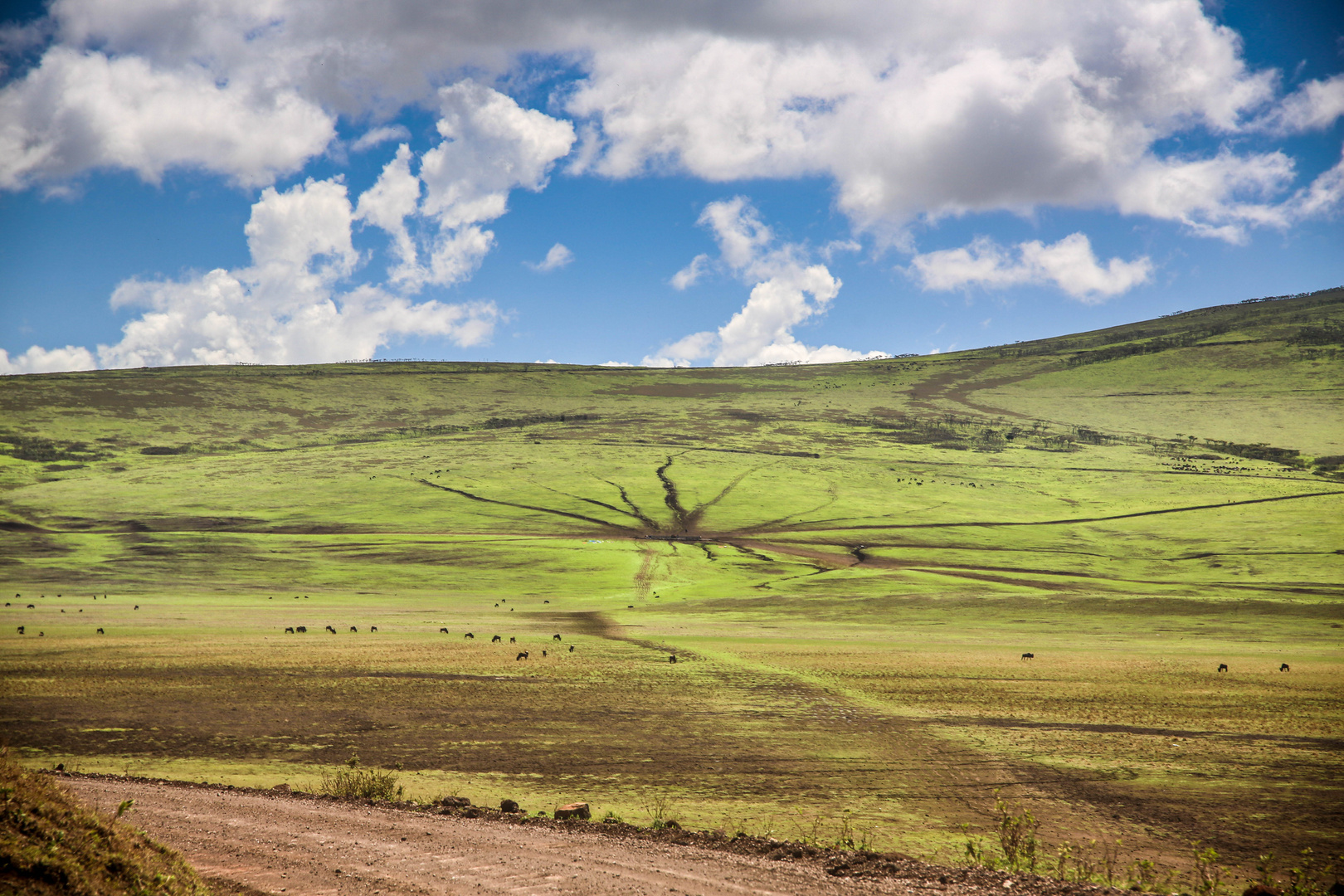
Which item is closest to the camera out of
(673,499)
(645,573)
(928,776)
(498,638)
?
(928,776)

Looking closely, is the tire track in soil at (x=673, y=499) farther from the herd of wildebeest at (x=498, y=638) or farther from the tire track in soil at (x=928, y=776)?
the tire track in soil at (x=928, y=776)

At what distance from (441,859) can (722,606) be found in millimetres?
43920

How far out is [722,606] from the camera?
55.1 meters

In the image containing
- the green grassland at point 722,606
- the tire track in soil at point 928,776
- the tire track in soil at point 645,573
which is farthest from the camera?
the tire track in soil at point 645,573

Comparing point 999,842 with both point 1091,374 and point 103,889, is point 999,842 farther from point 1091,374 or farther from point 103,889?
point 1091,374

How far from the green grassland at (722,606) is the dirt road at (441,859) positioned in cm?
273

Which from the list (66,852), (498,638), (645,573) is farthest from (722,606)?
(66,852)

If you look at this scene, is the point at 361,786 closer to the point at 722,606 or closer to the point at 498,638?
the point at 498,638

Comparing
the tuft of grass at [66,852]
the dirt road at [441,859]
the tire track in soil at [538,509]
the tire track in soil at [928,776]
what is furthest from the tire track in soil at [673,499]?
the tuft of grass at [66,852]

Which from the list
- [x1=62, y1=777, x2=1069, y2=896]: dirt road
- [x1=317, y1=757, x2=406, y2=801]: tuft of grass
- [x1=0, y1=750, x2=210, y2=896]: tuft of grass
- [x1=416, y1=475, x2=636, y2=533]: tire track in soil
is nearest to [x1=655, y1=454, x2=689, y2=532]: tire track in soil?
[x1=416, y1=475, x2=636, y2=533]: tire track in soil

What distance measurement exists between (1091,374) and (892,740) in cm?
19591

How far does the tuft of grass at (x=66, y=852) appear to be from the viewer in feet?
24.8

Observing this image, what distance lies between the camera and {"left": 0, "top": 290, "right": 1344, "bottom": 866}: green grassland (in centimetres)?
1873

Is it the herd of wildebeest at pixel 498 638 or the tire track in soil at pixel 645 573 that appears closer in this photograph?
the herd of wildebeest at pixel 498 638
